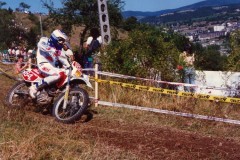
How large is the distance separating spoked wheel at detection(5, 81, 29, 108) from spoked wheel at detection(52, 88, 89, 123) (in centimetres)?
110

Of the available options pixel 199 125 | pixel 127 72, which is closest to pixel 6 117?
pixel 199 125

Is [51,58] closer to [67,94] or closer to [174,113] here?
[67,94]

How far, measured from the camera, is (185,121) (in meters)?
8.98

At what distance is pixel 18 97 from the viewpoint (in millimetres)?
→ 9336

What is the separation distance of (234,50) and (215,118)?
12.6 feet

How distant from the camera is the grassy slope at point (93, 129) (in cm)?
573

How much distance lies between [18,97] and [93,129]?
2.25m

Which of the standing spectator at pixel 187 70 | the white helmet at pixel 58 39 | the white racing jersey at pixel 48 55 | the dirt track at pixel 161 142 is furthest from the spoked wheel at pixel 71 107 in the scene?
the standing spectator at pixel 187 70

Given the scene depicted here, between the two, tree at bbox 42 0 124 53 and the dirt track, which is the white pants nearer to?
the dirt track

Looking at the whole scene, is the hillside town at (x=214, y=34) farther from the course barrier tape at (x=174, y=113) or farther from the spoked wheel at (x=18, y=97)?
the spoked wheel at (x=18, y=97)

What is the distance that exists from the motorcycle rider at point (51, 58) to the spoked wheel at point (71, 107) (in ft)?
1.35

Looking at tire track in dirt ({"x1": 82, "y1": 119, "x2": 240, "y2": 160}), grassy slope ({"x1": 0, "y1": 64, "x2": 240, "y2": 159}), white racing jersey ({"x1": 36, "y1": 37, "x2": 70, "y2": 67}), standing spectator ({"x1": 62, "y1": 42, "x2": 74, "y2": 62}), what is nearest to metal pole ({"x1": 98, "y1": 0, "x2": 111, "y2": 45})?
grassy slope ({"x1": 0, "y1": 64, "x2": 240, "y2": 159})

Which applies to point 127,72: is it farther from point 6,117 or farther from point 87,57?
point 6,117

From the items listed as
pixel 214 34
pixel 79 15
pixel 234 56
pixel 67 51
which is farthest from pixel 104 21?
pixel 214 34
